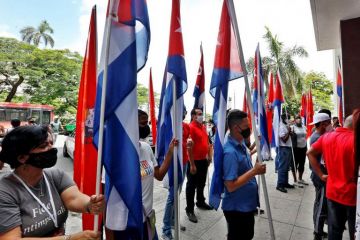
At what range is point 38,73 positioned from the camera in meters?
22.8

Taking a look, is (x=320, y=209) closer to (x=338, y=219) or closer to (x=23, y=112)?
(x=338, y=219)

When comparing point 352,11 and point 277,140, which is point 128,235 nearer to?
point 277,140

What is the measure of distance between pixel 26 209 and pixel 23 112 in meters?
20.9

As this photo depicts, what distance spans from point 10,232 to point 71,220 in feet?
11.0

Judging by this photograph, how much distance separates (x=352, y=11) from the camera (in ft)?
18.4

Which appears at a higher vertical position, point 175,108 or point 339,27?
point 339,27

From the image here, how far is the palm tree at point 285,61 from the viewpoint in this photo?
24331mm

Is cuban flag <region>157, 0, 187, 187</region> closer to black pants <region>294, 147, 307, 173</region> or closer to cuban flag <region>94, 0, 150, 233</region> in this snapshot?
cuban flag <region>94, 0, 150, 233</region>

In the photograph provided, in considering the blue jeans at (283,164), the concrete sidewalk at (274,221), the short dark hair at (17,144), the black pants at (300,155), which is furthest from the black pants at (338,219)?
the black pants at (300,155)

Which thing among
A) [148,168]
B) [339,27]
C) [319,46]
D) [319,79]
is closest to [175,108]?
[148,168]

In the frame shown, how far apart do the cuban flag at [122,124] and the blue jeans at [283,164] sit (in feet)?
16.3

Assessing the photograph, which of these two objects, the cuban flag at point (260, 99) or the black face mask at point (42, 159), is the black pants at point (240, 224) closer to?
the black face mask at point (42, 159)

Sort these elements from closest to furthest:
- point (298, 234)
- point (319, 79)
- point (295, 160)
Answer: point (298, 234)
point (295, 160)
point (319, 79)

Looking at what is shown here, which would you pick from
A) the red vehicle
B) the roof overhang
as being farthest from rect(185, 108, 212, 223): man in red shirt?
the red vehicle
